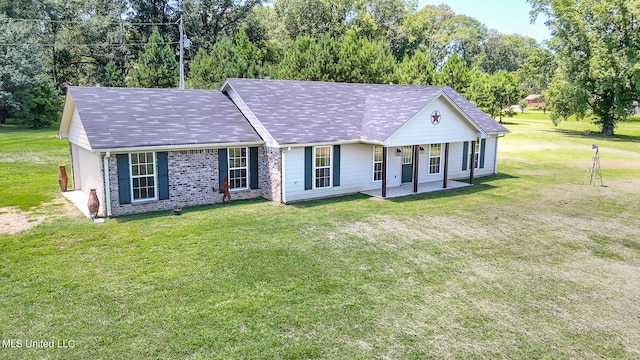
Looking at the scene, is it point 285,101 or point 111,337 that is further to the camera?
point 285,101

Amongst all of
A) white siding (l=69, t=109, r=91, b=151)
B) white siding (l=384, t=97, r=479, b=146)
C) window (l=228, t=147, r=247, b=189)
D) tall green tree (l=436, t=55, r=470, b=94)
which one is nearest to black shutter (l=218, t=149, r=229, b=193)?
window (l=228, t=147, r=247, b=189)

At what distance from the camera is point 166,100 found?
17.0m

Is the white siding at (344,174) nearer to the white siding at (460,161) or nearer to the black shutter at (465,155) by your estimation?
the white siding at (460,161)

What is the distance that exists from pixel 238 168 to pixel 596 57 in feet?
119

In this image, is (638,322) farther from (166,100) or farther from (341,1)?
(341,1)

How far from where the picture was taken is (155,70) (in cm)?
3834

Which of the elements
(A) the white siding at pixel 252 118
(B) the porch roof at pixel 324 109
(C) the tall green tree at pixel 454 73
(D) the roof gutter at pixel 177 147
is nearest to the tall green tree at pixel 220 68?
(B) the porch roof at pixel 324 109

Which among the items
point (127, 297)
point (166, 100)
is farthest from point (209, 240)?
point (166, 100)

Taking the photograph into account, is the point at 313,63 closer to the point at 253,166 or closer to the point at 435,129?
the point at 435,129

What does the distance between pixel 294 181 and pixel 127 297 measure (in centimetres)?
851

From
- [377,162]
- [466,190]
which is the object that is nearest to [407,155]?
[377,162]

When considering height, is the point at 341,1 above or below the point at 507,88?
above

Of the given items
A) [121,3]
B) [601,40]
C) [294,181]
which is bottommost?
[294,181]

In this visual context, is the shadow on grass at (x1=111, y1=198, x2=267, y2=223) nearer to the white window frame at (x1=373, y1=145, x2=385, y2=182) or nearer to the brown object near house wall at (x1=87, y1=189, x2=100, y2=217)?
the brown object near house wall at (x1=87, y1=189, x2=100, y2=217)
